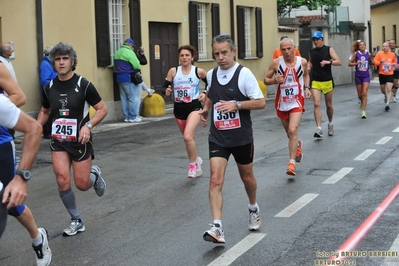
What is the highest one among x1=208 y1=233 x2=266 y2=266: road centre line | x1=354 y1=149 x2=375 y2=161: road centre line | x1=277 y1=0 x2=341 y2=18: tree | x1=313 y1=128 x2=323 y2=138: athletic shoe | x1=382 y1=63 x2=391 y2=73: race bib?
x1=277 y1=0 x2=341 y2=18: tree

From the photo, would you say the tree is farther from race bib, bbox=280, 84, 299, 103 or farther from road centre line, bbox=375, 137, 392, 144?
race bib, bbox=280, 84, 299, 103

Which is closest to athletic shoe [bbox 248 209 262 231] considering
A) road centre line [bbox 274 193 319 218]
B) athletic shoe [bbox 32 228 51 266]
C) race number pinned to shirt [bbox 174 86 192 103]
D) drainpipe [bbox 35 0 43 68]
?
road centre line [bbox 274 193 319 218]

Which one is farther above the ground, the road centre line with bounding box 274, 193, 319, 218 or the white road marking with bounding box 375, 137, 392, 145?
the white road marking with bounding box 375, 137, 392, 145

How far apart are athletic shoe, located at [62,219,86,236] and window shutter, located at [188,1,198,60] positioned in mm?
16957

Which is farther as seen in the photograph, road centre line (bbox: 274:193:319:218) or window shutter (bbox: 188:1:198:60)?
window shutter (bbox: 188:1:198:60)

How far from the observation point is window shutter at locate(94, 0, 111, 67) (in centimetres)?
1952

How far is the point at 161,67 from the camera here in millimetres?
23078

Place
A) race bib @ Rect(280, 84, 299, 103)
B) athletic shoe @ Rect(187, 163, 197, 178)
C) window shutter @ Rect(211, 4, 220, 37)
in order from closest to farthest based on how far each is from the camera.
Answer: athletic shoe @ Rect(187, 163, 197, 178)
race bib @ Rect(280, 84, 299, 103)
window shutter @ Rect(211, 4, 220, 37)

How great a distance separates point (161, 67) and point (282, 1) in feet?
54.6

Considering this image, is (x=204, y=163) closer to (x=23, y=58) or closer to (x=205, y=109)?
(x=205, y=109)

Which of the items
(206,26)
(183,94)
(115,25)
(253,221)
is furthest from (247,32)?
(253,221)

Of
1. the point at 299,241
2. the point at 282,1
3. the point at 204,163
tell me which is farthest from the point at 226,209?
the point at 282,1

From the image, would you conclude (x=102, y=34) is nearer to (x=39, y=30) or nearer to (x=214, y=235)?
(x=39, y=30)

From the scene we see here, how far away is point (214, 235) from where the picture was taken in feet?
22.2
